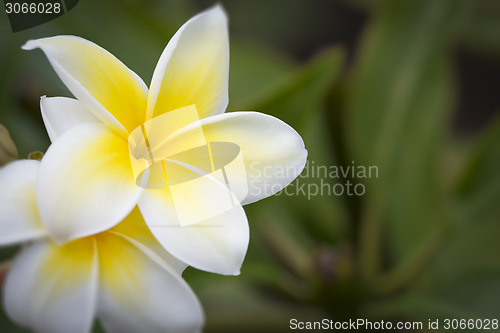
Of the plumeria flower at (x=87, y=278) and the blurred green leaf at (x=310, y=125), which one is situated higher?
the blurred green leaf at (x=310, y=125)

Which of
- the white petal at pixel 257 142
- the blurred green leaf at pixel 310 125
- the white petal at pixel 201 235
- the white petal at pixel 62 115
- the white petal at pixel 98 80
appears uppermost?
the blurred green leaf at pixel 310 125

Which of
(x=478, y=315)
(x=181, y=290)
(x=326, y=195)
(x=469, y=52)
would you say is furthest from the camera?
(x=469, y=52)

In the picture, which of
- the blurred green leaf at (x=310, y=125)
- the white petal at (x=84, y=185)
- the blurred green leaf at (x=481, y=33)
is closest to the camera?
the white petal at (x=84, y=185)

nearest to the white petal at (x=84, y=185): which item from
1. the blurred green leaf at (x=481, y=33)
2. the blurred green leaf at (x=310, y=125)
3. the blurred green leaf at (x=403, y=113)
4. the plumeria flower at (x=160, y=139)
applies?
the plumeria flower at (x=160, y=139)

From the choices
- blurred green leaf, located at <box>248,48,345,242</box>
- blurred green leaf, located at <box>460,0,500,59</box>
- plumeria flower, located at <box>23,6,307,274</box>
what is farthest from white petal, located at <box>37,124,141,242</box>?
blurred green leaf, located at <box>460,0,500,59</box>

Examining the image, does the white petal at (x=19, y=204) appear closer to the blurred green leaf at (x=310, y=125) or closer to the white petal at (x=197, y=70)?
the white petal at (x=197, y=70)

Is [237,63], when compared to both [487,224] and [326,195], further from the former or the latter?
[487,224]

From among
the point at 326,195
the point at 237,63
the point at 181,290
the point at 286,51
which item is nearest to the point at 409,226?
the point at 326,195
